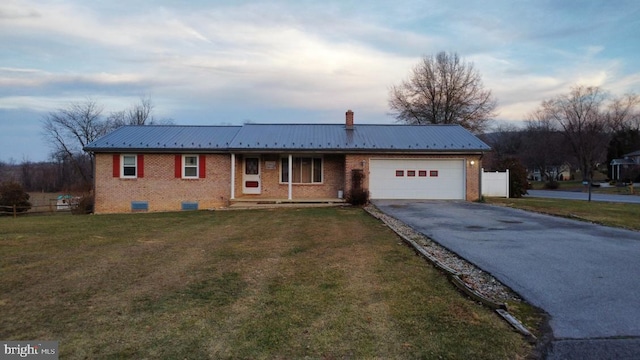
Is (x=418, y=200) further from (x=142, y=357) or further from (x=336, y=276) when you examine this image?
(x=142, y=357)

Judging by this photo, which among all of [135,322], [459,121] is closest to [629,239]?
[135,322]

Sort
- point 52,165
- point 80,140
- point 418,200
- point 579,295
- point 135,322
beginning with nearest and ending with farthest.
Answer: point 135,322 < point 579,295 < point 418,200 < point 80,140 < point 52,165

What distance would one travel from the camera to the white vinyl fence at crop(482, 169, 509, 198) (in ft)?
78.6

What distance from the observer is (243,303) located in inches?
185

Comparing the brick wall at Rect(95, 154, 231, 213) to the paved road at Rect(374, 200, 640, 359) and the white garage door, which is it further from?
the paved road at Rect(374, 200, 640, 359)

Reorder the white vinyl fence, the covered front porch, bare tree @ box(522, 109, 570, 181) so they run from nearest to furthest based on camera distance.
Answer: the covered front porch, the white vinyl fence, bare tree @ box(522, 109, 570, 181)

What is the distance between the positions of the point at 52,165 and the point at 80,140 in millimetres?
9121

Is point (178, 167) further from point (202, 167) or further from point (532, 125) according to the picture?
point (532, 125)

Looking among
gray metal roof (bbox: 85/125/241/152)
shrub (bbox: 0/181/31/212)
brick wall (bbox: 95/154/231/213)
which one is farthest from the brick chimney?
shrub (bbox: 0/181/31/212)

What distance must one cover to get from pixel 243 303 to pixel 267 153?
15.7 metres

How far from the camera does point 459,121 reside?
38.7 meters

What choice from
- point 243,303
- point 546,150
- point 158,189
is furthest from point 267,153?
point 546,150

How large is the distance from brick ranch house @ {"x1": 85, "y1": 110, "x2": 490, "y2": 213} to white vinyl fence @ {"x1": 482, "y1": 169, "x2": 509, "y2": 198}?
5.15 meters

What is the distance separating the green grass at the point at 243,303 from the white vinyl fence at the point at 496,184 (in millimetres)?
17702
